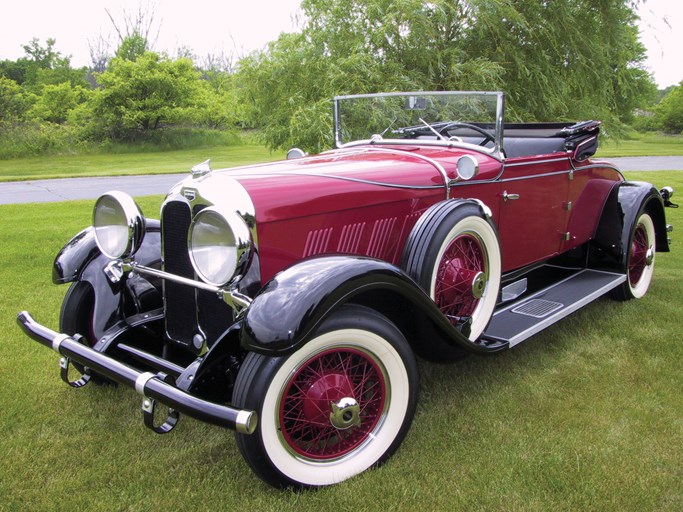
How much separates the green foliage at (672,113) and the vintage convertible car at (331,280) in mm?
37119

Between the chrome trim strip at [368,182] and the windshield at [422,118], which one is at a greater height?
the windshield at [422,118]

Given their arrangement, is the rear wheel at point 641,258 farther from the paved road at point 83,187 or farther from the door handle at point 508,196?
the paved road at point 83,187

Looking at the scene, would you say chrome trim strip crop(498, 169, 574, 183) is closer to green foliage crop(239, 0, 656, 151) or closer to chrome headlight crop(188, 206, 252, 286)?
chrome headlight crop(188, 206, 252, 286)

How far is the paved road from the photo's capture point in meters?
10.9

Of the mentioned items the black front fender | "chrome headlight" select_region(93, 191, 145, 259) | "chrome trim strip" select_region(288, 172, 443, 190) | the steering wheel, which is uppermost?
the steering wheel

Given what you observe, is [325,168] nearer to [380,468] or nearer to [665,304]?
[380,468]

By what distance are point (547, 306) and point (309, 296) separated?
81.1 inches

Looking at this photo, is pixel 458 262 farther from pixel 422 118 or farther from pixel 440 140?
pixel 422 118

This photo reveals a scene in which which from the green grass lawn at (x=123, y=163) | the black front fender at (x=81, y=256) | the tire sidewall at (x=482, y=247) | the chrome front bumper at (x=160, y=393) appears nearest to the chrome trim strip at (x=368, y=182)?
the tire sidewall at (x=482, y=247)

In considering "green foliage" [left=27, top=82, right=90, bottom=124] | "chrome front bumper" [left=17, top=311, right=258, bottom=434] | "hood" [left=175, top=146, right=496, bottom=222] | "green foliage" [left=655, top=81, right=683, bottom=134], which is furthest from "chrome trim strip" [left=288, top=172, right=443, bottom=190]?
"green foliage" [left=655, top=81, right=683, bottom=134]

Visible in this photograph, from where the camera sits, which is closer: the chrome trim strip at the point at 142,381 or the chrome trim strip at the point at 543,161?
the chrome trim strip at the point at 142,381

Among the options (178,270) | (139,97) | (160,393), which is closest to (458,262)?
(178,270)

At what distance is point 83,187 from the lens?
12.6 meters

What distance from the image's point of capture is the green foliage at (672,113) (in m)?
34.6
